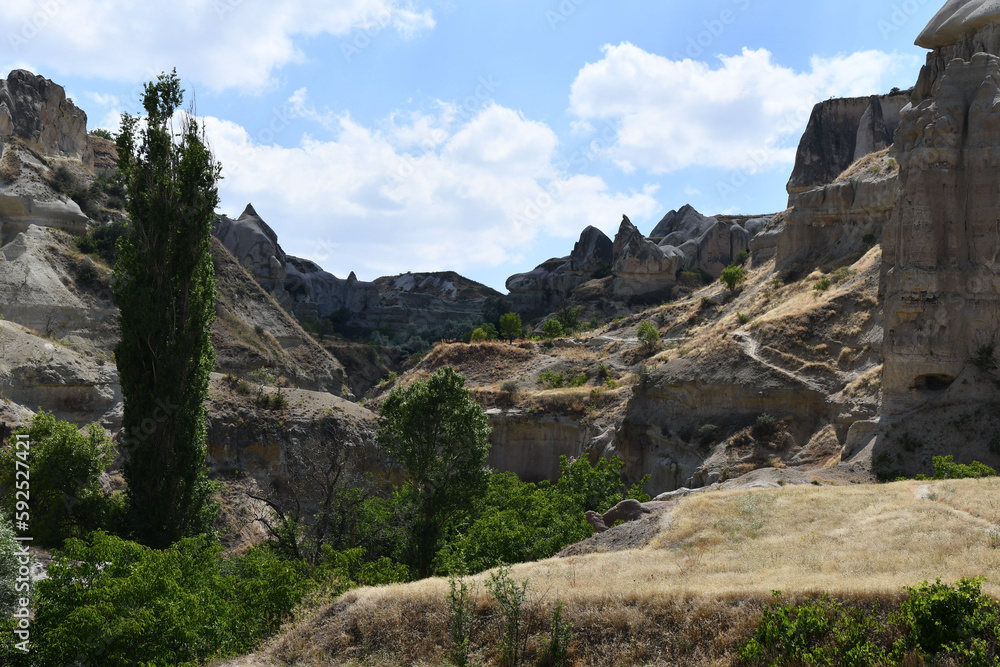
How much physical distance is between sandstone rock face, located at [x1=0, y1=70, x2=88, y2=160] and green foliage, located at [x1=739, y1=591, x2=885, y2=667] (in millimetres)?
50740

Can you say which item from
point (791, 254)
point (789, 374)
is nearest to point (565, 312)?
point (791, 254)

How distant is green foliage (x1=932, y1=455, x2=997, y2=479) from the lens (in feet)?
77.9

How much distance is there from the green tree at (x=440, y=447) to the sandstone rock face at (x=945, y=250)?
14.9 m

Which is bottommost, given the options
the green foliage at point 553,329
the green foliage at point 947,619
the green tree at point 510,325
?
the green foliage at point 947,619

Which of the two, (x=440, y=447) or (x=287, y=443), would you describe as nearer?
(x=440, y=447)

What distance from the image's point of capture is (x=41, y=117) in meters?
54.9

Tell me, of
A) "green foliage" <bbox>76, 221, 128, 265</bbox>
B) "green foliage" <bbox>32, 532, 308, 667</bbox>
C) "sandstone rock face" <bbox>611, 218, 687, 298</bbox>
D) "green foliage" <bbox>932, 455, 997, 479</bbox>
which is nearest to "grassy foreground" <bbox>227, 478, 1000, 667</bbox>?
"green foliage" <bbox>32, 532, 308, 667</bbox>

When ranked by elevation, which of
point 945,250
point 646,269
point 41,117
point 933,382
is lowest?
point 933,382

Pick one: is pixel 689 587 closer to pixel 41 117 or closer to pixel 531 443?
pixel 531 443

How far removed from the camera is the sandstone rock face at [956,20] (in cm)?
3547

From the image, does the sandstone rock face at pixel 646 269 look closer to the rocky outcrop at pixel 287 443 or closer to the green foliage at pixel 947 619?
the rocky outcrop at pixel 287 443

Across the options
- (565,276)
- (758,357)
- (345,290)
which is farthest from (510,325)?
(345,290)

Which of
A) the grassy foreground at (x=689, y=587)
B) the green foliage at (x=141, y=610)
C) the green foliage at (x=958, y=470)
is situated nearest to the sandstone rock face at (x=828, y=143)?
the green foliage at (x=958, y=470)

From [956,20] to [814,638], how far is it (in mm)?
34926
